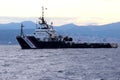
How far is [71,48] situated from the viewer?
174875 millimetres

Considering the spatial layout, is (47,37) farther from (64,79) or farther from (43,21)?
(64,79)

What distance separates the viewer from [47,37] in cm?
16812

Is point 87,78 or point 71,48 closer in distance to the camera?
point 87,78

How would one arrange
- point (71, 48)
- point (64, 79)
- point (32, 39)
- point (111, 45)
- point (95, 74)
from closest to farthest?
point (64, 79) → point (95, 74) → point (32, 39) → point (71, 48) → point (111, 45)

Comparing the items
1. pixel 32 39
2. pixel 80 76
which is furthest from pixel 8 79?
pixel 32 39

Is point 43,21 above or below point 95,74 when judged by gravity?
above

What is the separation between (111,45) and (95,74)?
129m

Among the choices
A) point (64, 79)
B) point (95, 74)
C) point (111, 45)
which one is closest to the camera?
point (64, 79)

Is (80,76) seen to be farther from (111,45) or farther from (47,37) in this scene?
(111,45)

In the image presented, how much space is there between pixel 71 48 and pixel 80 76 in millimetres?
115703

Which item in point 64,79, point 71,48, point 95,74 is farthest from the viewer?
point 71,48

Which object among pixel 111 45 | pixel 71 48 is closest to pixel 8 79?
pixel 71 48

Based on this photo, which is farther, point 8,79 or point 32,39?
point 32,39

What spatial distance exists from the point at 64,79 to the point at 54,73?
7.76 meters
